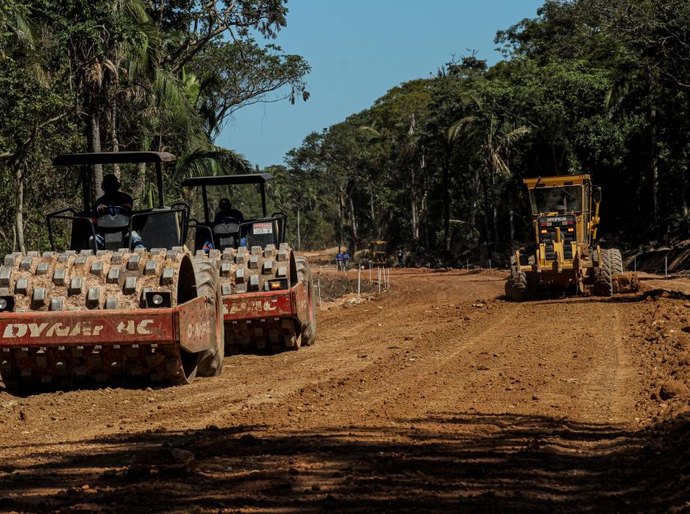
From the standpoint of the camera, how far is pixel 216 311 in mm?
11070

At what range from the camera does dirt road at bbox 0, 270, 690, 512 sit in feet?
18.1

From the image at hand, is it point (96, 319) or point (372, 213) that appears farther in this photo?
point (372, 213)

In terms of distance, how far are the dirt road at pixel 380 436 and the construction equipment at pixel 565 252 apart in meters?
9.04

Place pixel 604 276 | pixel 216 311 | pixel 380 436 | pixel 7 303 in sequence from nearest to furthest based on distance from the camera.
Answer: pixel 380 436 → pixel 7 303 → pixel 216 311 → pixel 604 276

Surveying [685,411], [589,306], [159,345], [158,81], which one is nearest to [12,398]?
[159,345]

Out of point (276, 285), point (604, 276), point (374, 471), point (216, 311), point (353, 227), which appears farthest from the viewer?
point (353, 227)

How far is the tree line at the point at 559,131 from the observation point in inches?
1096

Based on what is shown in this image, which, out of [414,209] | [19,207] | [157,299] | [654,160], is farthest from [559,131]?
[157,299]

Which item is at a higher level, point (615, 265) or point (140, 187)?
point (140, 187)

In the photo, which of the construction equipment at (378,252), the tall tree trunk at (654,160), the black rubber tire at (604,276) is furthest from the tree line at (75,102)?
the construction equipment at (378,252)

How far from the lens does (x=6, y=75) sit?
21.3m

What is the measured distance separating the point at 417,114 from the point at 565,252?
46374 mm

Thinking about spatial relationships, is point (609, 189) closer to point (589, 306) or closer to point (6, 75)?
point (589, 306)

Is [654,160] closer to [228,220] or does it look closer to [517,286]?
[517,286]
